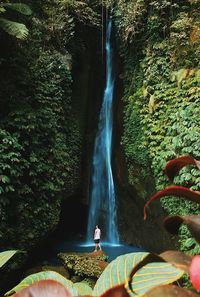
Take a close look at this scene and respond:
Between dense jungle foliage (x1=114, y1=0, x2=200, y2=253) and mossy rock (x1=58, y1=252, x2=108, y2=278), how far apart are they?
199 centimetres

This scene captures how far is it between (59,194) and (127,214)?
2.93 m

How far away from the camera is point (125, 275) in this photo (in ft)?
2.35

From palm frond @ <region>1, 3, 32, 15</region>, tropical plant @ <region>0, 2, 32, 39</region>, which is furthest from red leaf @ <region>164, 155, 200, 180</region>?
palm frond @ <region>1, 3, 32, 15</region>

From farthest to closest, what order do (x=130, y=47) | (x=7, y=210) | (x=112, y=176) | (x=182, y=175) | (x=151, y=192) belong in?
1. (x=112, y=176)
2. (x=130, y=47)
3. (x=151, y=192)
4. (x=7, y=210)
5. (x=182, y=175)

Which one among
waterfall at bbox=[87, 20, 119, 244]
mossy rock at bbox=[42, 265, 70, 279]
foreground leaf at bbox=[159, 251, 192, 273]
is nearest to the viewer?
foreground leaf at bbox=[159, 251, 192, 273]

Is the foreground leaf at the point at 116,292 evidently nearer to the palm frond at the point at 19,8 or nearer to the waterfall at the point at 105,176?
the palm frond at the point at 19,8

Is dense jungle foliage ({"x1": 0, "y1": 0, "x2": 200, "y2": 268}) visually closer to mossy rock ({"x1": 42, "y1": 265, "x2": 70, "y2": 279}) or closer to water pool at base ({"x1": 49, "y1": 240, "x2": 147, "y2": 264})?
mossy rock ({"x1": 42, "y1": 265, "x2": 70, "y2": 279})

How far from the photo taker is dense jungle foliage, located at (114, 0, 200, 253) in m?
7.00

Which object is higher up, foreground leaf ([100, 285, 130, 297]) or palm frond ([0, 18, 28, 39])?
palm frond ([0, 18, 28, 39])

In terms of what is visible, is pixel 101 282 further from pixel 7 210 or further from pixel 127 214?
pixel 127 214

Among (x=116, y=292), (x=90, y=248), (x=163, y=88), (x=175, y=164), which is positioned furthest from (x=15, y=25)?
(x=116, y=292)

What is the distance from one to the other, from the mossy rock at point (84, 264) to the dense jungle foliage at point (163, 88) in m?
1.99

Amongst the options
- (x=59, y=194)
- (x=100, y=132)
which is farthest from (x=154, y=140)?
(x=100, y=132)

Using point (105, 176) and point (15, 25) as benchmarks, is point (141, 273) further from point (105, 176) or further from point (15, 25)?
point (105, 176)
